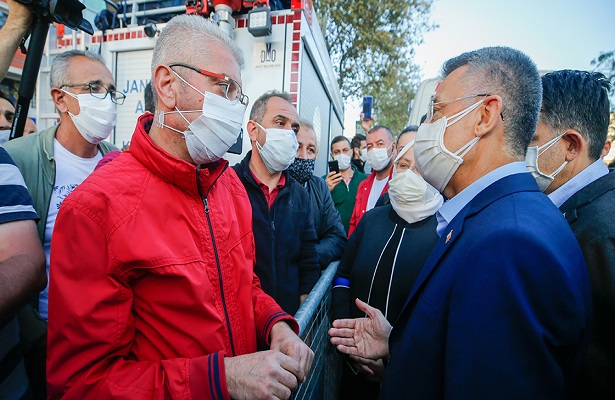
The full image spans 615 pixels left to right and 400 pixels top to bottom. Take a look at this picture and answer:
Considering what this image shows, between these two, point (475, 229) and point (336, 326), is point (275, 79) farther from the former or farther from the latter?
point (475, 229)

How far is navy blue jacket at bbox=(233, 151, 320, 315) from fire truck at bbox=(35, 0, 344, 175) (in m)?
1.46

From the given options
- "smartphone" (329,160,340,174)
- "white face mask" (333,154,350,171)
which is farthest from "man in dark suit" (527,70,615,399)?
"white face mask" (333,154,350,171)

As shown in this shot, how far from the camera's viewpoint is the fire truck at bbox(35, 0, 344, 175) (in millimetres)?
3639

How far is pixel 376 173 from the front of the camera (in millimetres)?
4340

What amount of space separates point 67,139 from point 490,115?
2.59 m

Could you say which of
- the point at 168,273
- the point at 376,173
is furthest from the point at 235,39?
the point at 168,273

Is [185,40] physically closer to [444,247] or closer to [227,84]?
[227,84]

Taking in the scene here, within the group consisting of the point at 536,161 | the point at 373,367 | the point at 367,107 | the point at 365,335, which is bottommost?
the point at 373,367

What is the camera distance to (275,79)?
370 cm

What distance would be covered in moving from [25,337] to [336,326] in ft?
4.77

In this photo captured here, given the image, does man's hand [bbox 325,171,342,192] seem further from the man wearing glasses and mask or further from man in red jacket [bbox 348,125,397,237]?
the man wearing glasses and mask

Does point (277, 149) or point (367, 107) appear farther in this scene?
point (367, 107)

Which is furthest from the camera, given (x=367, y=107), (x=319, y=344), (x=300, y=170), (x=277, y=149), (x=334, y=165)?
(x=367, y=107)

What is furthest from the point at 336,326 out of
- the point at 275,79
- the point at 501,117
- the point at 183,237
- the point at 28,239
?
the point at 275,79
